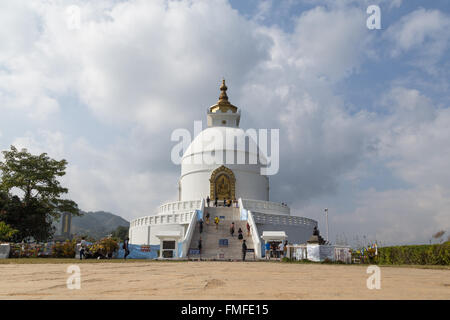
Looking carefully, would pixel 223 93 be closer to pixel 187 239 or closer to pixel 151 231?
pixel 151 231

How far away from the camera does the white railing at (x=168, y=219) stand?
29969 mm

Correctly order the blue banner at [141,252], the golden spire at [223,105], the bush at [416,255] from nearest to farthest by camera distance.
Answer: the bush at [416,255]
the blue banner at [141,252]
the golden spire at [223,105]

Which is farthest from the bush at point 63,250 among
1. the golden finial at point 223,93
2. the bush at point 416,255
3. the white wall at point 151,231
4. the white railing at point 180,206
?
the golden finial at point 223,93

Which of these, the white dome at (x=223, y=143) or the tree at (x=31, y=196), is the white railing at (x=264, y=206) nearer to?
the white dome at (x=223, y=143)

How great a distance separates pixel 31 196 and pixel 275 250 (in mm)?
24430

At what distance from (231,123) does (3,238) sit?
92.0 ft

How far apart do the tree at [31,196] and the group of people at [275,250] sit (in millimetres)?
21601

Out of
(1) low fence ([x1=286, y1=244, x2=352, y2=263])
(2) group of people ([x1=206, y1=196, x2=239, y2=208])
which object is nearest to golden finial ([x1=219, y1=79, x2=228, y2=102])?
(2) group of people ([x1=206, y1=196, x2=239, y2=208])

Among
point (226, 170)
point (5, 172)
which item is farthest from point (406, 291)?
point (5, 172)

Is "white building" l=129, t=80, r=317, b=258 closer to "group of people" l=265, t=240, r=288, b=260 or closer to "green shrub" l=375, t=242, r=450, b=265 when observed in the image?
"group of people" l=265, t=240, r=288, b=260

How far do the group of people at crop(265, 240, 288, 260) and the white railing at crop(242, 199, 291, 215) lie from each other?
9.98 metres

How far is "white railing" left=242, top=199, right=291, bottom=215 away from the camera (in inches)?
1307

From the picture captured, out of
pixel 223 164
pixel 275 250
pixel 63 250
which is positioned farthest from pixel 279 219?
pixel 63 250
